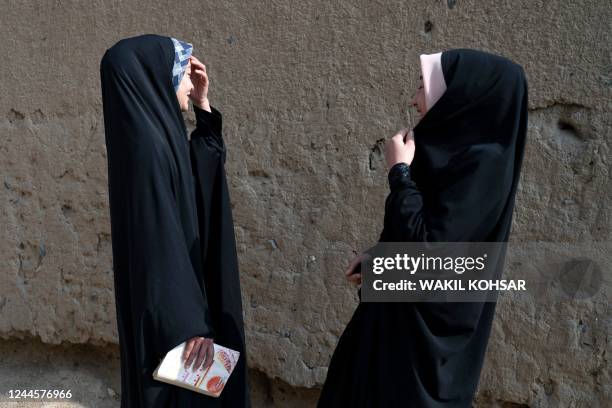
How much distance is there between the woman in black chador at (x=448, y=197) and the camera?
157cm

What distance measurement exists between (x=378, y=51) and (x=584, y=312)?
3.92 ft

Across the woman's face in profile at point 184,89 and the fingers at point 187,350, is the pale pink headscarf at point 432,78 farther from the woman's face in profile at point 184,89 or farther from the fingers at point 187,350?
the fingers at point 187,350

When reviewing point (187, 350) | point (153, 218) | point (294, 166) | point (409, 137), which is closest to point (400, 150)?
point (409, 137)

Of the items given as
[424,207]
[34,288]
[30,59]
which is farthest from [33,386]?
[424,207]

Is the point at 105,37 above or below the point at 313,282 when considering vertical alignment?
above

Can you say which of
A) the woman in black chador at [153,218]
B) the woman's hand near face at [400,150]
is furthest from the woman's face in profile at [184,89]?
the woman's hand near face at [400,150]

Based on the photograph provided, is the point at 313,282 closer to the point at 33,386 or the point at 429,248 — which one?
the point at 429,248

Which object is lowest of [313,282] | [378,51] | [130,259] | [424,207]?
[313,282]

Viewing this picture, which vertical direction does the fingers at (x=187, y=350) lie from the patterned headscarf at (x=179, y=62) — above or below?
below

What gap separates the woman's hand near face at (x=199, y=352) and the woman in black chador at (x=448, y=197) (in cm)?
43

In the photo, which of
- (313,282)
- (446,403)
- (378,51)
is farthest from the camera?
(313,282)

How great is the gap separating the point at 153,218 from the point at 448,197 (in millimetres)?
765

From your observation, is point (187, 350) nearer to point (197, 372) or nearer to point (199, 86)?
point (197, 372)

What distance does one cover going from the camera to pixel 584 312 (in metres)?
2.31
